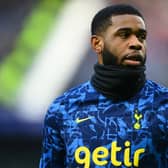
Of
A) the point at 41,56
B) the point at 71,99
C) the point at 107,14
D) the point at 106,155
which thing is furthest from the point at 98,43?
the point at 41,56

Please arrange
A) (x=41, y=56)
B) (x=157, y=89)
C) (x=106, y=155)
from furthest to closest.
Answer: (x=41, y=56)
(x=157, y=89)
(x=106, y=155)

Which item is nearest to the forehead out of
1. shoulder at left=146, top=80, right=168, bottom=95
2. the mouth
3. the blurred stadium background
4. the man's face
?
the man's face

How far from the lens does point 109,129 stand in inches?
92.6

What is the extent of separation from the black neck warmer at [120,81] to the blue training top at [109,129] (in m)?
0.02

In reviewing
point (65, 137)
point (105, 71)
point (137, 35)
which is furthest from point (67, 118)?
point (137, 35)

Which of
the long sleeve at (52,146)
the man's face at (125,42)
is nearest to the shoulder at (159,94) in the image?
the man's face at (125,42)

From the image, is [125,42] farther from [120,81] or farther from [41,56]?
[41,56]

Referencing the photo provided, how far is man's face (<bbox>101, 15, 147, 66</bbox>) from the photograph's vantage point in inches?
91.9

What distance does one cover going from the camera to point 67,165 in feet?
7.97

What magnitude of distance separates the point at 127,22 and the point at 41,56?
3.33 metres

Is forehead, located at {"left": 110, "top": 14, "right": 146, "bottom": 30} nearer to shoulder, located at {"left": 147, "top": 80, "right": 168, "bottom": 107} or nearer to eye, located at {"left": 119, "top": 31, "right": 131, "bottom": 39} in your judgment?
eye, located at {"left": 119, "top": 31, "right": 131, "bottom": 39}

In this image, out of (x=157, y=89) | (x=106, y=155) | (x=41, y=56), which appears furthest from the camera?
(x=41, y=56)

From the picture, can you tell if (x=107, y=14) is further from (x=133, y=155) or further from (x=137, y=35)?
(x=133, y=155)

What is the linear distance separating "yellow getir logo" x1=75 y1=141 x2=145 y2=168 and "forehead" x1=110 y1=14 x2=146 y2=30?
15.9 inches
